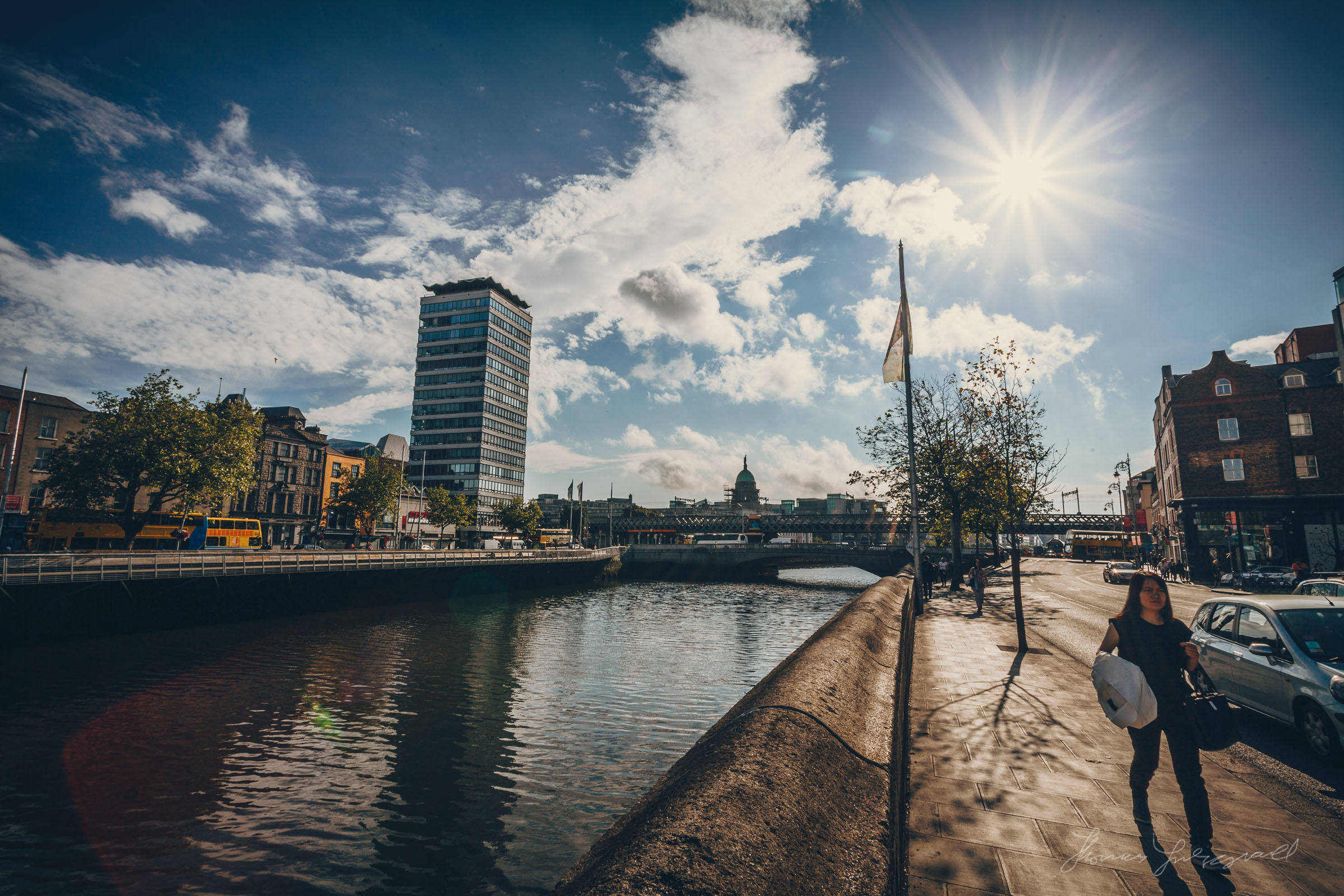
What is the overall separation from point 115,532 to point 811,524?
253 ft

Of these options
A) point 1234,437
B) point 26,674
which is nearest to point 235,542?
point 26,674

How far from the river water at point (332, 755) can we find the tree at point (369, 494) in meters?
45.7

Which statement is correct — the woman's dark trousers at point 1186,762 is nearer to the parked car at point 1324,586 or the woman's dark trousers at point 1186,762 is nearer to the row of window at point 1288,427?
the parked car at point 1324,586

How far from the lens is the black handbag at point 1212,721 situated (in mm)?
4211

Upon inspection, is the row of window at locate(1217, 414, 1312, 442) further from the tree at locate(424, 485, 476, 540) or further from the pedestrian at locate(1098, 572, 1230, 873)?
the tree at locate(424, 485, 476, 540)

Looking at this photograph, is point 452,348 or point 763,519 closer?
point 763,519

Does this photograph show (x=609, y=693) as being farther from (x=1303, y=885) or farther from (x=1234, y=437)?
(x=1234, y=437)

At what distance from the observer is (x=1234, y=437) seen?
150ft

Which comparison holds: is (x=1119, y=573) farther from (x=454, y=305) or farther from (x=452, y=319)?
(x=454, y=305)

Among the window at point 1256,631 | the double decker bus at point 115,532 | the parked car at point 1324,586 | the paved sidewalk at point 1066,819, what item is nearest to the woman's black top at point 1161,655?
the paved sidewalk at point 1066,819

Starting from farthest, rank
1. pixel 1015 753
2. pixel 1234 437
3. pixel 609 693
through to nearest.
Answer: pixel 1234 437 → pixel 609 693 → pixel 1015 753

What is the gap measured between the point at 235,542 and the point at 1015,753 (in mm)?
55047

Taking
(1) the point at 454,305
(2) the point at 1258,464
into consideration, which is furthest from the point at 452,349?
(2) the point at 1258,464

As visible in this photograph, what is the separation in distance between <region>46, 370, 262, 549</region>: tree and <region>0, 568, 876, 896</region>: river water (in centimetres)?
1935
